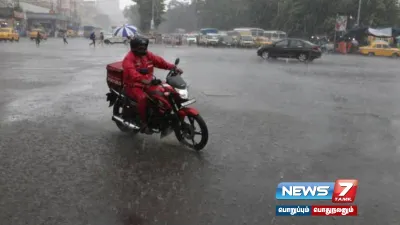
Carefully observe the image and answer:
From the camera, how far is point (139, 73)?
5992 mm

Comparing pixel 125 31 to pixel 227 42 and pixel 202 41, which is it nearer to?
pixel 202 41

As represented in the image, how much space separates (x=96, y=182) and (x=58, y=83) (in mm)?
8462

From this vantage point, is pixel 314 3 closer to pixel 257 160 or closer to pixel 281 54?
pixel 281 54

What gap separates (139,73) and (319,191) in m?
3.35

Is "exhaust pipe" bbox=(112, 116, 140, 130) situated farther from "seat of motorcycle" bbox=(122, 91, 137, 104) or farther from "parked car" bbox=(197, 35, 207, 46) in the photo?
"parked car" bbox=(197, 35, 207, 46)

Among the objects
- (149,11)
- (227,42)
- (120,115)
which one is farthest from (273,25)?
(120,115)

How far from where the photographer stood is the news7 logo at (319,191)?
345 cm

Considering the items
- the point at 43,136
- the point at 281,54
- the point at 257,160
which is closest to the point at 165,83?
the point at 257,160

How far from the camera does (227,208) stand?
395 centimetres

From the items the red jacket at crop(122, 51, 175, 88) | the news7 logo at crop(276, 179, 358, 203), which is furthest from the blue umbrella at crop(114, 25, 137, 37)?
the news7 logo at crop(276, 179, 358, 203)

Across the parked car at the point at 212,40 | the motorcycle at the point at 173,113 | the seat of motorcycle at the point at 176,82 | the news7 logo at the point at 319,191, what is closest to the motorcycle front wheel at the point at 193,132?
the motorcycle at the point at 173,113

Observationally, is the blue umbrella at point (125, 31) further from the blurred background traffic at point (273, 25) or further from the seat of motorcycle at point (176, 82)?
the seat of motorcycle at point (176, 82)

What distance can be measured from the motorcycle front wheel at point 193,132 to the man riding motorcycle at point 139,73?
56cm

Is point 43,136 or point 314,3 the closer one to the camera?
point 43,136
